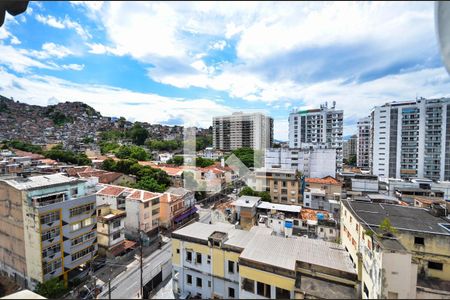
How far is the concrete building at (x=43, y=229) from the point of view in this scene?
197 inches

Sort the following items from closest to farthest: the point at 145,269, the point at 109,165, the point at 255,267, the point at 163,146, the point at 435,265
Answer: the point at 255,267
the point at 435,265
the point at 145,269
the point at 109,165
the point at 163,146

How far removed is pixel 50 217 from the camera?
518cm

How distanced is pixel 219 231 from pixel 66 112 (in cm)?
4668

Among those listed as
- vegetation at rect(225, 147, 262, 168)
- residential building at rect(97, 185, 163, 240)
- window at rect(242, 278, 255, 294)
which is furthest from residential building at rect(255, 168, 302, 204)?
window at rect(242, 278, 255, 294)

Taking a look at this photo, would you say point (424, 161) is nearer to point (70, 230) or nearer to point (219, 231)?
point (219, 231)

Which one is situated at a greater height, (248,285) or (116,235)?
(248,285)

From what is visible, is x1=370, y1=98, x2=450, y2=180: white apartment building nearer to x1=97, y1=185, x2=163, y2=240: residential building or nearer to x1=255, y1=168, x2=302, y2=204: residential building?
x1=255, y1=168, x2=302, y2=204: residential building

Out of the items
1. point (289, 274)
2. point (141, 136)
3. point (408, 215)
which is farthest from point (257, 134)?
point (289, 274)

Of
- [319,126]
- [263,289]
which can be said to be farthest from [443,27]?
[319,126]

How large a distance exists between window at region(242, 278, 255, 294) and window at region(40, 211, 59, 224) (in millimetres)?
5239

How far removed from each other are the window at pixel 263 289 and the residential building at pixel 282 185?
9515 millimetres

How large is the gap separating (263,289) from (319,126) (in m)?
20.4

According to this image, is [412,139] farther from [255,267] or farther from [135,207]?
[135,207]

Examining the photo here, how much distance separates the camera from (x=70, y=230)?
18.3 ft
